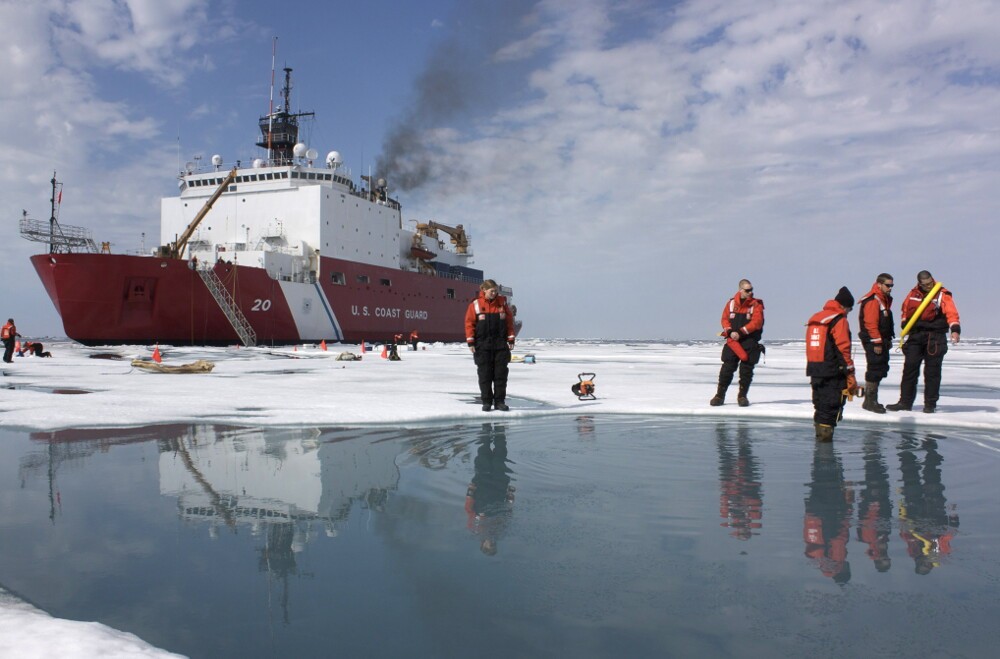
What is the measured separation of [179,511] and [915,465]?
4.25 m

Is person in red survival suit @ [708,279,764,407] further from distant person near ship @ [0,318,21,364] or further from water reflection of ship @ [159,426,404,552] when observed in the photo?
distant person near ship @ [0,318,21,364]

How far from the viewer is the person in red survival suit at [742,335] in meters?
7.20

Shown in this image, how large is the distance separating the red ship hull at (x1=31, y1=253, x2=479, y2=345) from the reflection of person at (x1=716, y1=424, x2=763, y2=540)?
2333 centimetres

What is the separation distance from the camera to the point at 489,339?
6.82m

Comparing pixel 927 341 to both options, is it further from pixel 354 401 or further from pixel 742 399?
pixel 354 401

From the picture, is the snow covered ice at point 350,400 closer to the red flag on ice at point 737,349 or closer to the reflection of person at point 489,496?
the red flag on ice at point 737,349

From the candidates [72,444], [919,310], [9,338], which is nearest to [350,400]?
[72,444]

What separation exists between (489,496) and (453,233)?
4534 cm

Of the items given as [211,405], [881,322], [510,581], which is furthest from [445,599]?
[881,322]

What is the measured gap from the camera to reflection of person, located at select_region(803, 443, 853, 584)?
92.1 inches

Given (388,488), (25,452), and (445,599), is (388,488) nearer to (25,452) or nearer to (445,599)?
(445,599)

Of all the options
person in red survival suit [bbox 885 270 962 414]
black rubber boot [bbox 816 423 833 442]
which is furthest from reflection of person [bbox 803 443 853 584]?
person in red survival suit [bbox 885 270 962 414]

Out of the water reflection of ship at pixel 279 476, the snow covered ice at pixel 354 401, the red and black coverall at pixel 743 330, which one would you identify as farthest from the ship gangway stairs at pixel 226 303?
the red and black coverall at pixel 743 330

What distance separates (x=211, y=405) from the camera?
7242mm
